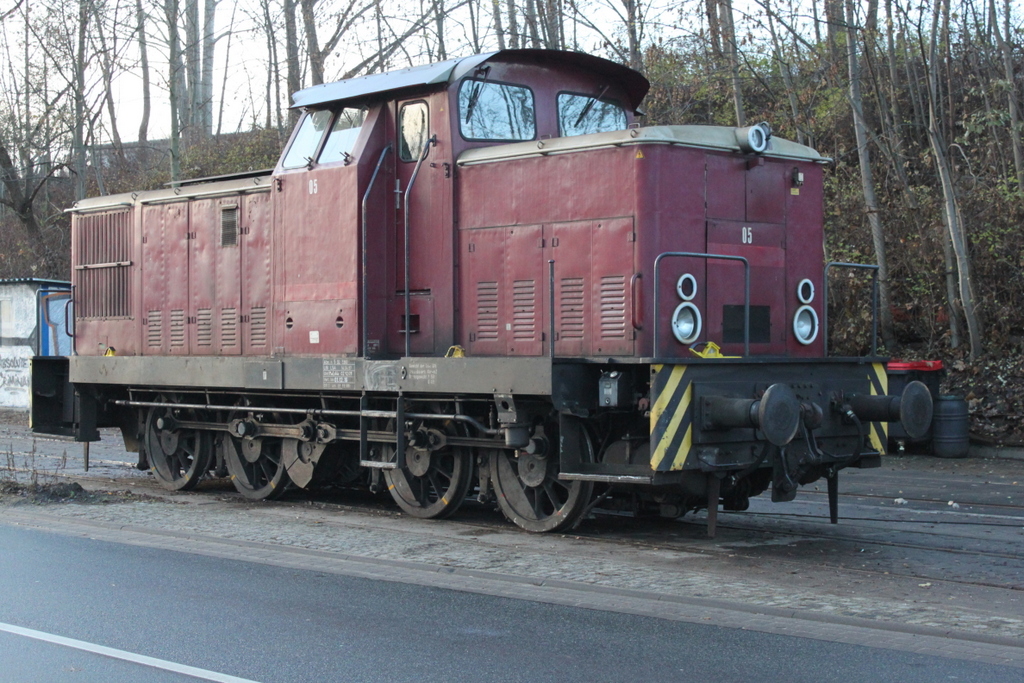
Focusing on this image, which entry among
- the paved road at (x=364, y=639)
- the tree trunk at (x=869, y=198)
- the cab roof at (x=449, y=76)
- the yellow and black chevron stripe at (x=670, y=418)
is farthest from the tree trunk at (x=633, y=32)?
the paved road at (x=364, y=639)

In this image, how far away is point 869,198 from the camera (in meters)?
16.9

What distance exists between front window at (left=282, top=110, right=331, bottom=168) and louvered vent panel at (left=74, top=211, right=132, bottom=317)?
2886 mm

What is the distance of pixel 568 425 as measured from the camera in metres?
8.12

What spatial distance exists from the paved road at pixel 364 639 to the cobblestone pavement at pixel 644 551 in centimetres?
53

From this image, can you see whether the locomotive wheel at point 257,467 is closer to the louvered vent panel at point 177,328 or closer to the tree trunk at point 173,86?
the louvered vent panel at point 177,328

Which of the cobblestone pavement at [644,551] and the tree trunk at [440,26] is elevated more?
the tree trunk at [440,26]

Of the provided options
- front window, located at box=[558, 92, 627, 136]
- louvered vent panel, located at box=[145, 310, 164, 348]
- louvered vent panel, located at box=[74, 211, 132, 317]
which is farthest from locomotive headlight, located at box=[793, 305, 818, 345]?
louvered vent panel, located at box=[74, 211, 132, 317]

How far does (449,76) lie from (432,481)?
3.47 metres

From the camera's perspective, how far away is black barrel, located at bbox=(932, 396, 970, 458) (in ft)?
47.3

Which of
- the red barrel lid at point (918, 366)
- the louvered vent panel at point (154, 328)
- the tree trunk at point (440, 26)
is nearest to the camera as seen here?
the louvered vent panel at point (154, 328)

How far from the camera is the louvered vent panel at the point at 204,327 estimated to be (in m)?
11.0

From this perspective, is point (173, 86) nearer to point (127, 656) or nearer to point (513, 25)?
point (513, 25)

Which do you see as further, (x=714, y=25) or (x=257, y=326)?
(x=714, y=25)

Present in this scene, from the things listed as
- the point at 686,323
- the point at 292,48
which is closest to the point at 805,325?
→ the point at 686,323
